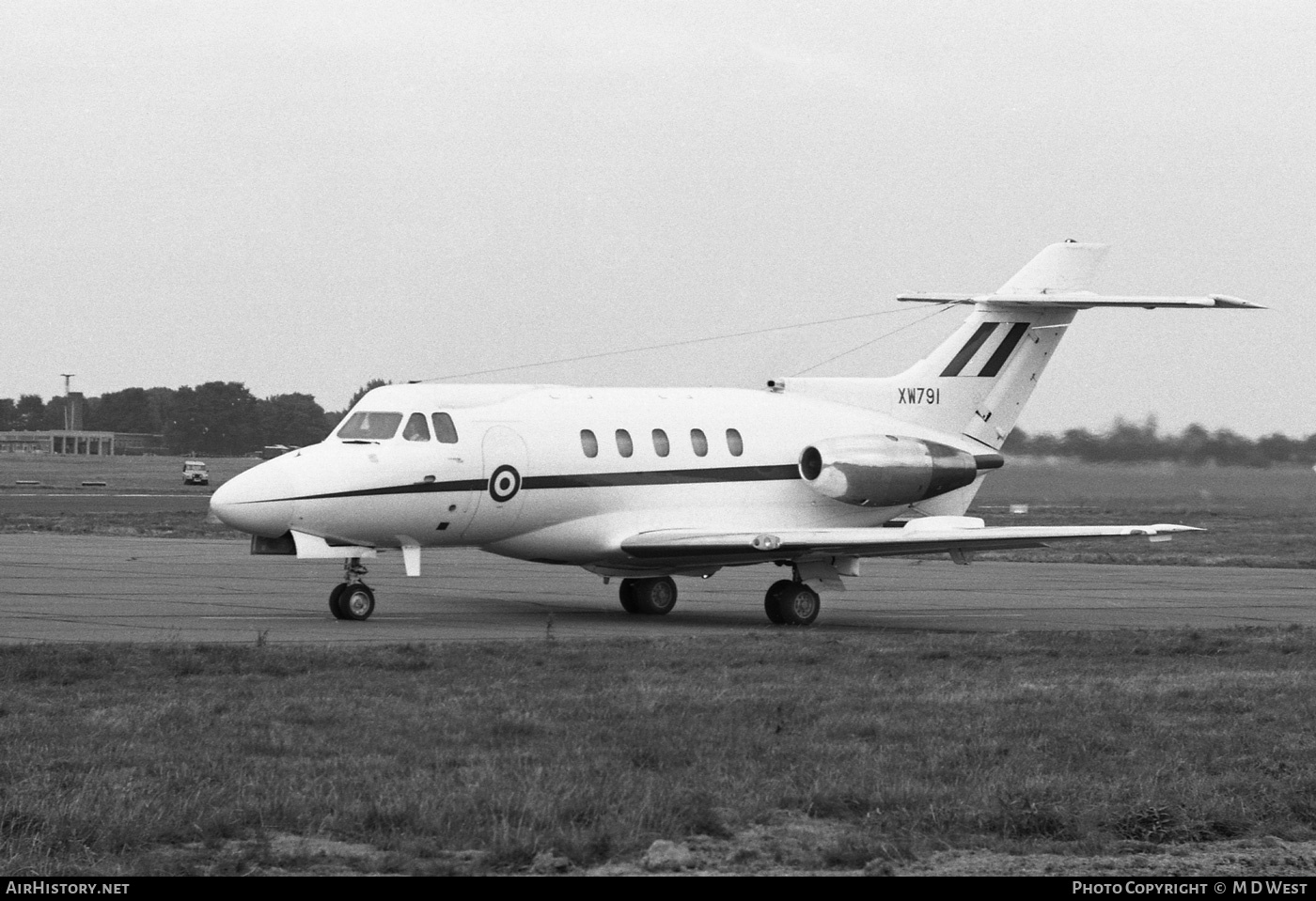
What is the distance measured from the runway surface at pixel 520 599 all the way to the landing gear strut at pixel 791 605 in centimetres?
29

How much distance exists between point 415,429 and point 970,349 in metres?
9.65

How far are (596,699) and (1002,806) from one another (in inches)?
189

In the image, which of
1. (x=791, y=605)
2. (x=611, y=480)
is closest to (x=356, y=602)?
(x=611, y=480)

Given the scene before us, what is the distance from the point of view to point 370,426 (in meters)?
21.5

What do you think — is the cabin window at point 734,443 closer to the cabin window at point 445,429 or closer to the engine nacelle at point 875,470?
the engine nacelle at point 875,470

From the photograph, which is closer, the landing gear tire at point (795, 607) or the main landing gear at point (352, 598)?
the main landing gear at point (352, 598)

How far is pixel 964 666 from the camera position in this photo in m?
16.3

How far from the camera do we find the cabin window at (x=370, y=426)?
2142cm

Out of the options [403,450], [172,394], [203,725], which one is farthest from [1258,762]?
[172,394]

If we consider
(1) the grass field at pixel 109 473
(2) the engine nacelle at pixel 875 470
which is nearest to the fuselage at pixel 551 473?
(2) the engine nacelle at pixel 875 470

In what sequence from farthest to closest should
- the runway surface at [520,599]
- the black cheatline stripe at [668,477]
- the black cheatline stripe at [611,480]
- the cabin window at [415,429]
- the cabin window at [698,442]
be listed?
the cabin window at [698,442]
the black cheatline stripe at [668,477]
the cabin window at [415,429]
the black cheatline stripe at [611,480]
the runway surface at [520,599]

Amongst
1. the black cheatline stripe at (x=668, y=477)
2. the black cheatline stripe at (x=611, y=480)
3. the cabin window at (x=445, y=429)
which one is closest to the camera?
the black cheatline stripe at (x=611, y=480)

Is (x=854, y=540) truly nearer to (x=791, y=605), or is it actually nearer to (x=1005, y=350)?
(x=791, y=605)

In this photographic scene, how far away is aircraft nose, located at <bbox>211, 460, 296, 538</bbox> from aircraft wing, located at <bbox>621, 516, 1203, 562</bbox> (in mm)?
4579
